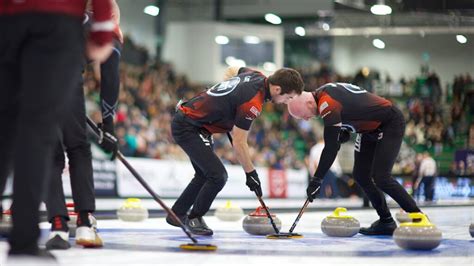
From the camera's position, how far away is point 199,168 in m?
6.82

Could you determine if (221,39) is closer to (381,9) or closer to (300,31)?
(300,31)

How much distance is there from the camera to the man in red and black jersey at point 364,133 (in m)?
6.31

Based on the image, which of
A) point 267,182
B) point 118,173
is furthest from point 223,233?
point 267,182

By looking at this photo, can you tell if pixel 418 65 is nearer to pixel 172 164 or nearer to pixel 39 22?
pixel 172 164

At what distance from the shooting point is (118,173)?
578 inches

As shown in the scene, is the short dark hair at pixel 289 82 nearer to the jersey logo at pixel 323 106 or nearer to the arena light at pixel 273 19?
the jersey logo at pixel 323 106

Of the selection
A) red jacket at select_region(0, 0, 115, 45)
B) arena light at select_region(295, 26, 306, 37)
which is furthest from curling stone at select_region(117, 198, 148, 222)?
arena light at select_region(295, 26, 306, 37)

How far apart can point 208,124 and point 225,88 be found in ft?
1.23

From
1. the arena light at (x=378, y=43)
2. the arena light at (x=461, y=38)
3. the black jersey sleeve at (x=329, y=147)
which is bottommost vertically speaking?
the black jersey sleeve at (x=329, y=147)

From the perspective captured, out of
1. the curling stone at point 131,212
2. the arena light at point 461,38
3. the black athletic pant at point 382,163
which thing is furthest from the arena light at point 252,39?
the black athletic pant at point 382,163

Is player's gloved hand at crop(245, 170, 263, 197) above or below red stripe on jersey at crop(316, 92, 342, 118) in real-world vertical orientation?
below

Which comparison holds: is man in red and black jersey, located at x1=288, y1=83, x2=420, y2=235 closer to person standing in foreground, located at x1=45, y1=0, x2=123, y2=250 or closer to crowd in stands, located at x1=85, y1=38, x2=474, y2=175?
person standing in foreground, located at x1=45, y1=0, x2=123, y2=250

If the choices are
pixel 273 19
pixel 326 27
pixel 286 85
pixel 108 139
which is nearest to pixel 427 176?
pixel 326 27

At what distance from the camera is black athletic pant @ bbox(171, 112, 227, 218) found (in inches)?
256
